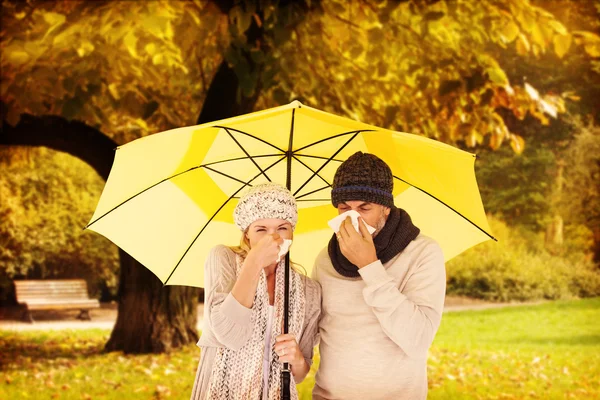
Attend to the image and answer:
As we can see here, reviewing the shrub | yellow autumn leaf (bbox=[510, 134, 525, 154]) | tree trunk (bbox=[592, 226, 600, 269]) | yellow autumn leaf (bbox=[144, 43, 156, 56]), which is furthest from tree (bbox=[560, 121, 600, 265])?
yellow autumn leaf (bbox=[144, 43, 156, 56])

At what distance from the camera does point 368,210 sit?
6.93 ft

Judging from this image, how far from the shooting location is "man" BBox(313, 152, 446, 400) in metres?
1.99

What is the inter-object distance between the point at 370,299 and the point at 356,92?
4.33 metres

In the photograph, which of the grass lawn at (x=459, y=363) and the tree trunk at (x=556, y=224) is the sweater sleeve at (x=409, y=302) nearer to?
the grass lawn at (x=459, y=363)

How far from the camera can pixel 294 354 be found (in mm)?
2158

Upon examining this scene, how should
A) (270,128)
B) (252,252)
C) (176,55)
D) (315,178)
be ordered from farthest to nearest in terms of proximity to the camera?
(176,55) → (315,178) → (270,128) → (252,252)

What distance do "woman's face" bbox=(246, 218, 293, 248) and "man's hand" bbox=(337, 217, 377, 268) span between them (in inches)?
8.9

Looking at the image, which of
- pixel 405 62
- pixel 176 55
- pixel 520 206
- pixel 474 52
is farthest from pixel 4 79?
pixel 520 206

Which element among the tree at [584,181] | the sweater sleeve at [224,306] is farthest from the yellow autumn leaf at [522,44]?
the sweater sleeve at [224,306]

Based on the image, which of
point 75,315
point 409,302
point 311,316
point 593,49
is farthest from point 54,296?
point 409,302

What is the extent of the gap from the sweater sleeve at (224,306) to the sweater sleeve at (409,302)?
0.38m

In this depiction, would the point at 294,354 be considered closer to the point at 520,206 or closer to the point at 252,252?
the point at 252,252

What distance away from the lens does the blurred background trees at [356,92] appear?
5461 mm

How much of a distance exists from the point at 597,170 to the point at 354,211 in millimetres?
4456
